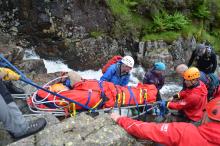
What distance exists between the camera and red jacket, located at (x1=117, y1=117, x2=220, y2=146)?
4.52 meters

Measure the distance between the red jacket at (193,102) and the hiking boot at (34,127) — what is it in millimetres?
3304

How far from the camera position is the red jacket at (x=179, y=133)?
452cm

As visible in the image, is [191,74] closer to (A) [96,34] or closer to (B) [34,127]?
(B) [34,127]

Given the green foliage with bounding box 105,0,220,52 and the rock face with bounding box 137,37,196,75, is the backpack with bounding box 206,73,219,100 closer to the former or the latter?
the rock face with bounding box 137,37,196,75

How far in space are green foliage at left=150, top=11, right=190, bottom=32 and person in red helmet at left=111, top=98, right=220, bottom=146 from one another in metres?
11.1

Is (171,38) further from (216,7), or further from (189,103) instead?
(189,103)

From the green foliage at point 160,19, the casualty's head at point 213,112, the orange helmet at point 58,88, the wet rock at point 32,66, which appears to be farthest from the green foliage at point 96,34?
the casualty's head at point 213,112

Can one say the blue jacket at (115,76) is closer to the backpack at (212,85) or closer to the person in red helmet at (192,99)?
the person in red helmet at (192,99)

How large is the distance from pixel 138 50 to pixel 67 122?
1024 centimetres

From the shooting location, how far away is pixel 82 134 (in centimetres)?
551

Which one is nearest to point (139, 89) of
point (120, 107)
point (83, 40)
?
point (120, 107)

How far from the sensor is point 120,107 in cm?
796

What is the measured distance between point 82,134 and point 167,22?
11567 mm

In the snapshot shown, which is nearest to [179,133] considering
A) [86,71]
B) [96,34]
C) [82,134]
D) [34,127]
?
[82,134]
